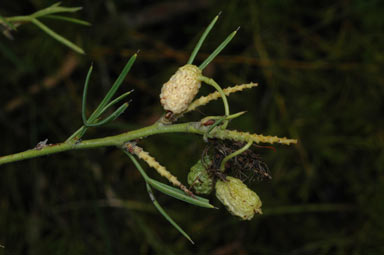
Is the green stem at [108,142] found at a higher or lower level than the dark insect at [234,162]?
higher

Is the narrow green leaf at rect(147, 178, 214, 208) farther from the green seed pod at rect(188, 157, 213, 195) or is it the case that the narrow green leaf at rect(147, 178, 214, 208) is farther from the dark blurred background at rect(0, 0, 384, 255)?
the dark blurred background at rect(0, 0, 384, 255)

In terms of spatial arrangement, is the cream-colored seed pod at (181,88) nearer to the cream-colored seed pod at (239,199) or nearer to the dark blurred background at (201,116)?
the cream-colored seed pod at (239,199)

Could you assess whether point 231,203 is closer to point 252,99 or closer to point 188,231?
point 188,231

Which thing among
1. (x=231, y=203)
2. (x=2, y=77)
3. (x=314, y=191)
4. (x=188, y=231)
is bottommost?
(x=314, y=191)

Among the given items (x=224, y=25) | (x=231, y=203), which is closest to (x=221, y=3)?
(x=224, y=25)

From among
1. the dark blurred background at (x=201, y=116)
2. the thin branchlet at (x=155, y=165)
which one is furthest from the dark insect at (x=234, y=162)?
the dark blurred background at (x=201, y=116)

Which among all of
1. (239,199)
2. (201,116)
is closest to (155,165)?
(239,199)

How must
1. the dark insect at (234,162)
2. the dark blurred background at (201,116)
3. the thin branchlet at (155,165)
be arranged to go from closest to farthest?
the thin branchlet at (155,165) < the dark insect at (234,162) < the dark blurred background at (201,116)

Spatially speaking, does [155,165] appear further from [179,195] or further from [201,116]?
[201,116]
